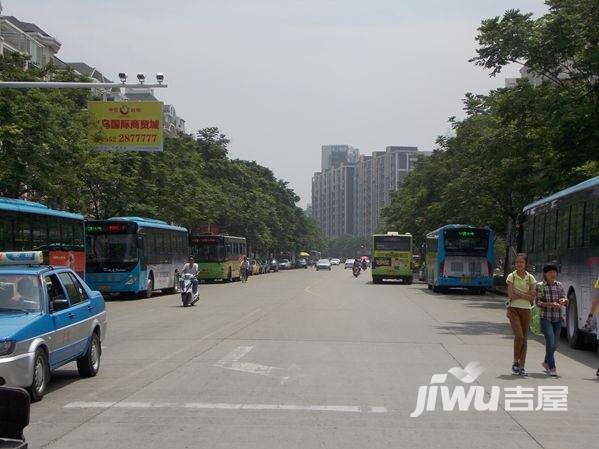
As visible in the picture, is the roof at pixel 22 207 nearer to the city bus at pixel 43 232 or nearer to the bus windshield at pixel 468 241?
the city bus at pixel 43 232

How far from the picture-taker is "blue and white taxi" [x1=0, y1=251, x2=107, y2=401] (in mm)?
9070

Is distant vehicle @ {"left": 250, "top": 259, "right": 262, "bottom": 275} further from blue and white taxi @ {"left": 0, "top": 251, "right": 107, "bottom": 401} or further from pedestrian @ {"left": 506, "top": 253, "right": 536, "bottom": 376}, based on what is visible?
pedestrian @ {"left": 506, "top": 253, "right": 536, "bottom": 376}

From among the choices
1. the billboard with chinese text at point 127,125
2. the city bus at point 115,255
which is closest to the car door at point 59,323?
the city bus at point 115,255

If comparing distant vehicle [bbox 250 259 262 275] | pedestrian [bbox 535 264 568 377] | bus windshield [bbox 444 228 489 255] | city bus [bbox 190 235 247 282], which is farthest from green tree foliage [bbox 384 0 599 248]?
distant vehicle [bbox 250 259 262 275]

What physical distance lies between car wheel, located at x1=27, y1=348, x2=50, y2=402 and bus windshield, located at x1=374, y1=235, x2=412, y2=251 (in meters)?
43.3

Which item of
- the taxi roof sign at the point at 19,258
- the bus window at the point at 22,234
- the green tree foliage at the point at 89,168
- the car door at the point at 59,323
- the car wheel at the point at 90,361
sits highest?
the green tree foliage at the point at 89,168

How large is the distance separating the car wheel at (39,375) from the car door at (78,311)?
1.06 m

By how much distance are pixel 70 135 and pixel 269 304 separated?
33.5 feet

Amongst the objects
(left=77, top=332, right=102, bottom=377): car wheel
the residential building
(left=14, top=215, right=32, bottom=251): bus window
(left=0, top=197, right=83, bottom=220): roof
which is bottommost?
(left=77, top=332, right=102, bottom=377): car wheel

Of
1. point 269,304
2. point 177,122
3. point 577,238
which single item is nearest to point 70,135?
point 269,304

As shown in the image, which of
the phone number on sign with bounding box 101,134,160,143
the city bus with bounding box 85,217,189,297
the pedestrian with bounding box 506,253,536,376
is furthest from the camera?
the phone number on sign with bounding box 101,134,160,143

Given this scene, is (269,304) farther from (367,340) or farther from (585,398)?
(585,398)

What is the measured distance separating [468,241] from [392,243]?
36.9ft

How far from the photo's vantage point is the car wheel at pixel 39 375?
9430 millimetres
